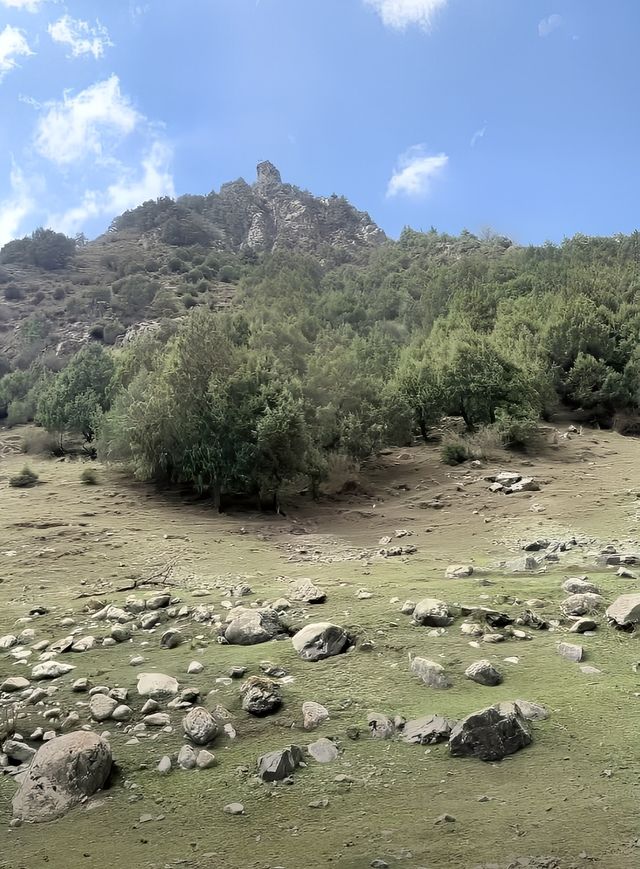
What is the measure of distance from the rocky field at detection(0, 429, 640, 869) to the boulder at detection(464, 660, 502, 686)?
2 cm

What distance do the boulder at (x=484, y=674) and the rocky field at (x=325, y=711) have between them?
21 millimetres

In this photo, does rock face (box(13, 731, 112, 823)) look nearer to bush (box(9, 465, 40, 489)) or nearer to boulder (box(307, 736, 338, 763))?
boulder (box(307, 736, 338, 763))

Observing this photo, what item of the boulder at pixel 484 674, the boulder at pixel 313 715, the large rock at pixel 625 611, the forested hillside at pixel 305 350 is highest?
the forested hillside at pixel 305 350

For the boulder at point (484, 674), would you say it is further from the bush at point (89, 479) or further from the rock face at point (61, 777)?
the bush at point (89, 479)

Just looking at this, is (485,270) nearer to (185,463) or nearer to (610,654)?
(185,463)

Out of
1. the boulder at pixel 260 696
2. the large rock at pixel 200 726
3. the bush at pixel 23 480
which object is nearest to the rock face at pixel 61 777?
the large rock at pixel 200 726

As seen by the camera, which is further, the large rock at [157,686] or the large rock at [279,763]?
the large rock at [157,686]

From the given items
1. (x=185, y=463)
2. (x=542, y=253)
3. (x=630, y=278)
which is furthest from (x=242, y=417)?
(x=542, y=253)

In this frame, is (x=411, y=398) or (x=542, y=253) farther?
(x=542, y=253)

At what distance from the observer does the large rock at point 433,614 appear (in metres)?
7.62

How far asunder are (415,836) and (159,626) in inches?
209

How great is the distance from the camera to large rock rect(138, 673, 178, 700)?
621 centimetres

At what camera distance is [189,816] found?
14.5 ft

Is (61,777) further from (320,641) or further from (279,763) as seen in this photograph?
(320,641)
